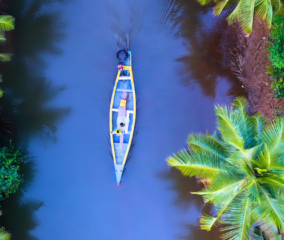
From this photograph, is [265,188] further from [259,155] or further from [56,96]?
[56,96]

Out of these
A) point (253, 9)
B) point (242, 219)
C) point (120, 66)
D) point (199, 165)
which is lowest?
point (242, 219)

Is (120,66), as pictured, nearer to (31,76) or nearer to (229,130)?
(31,76)

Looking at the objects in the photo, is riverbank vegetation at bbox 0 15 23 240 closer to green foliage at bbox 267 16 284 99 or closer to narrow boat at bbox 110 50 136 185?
narrow boat at bbox 110 50 136 185

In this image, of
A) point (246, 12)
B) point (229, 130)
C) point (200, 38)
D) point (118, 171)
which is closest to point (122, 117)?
point (118, 171)

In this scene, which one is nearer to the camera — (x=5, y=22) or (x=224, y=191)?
(x=224, y=191)

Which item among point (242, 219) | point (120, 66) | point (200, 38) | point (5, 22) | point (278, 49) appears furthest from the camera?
point (200, 38)

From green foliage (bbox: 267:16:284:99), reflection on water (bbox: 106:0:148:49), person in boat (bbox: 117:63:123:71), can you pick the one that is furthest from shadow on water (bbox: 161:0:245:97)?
person in boat (bbox: 117:63:123:71)

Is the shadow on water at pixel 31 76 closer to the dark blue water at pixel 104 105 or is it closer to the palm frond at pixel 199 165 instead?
the dark blue water at pixel 104 105
